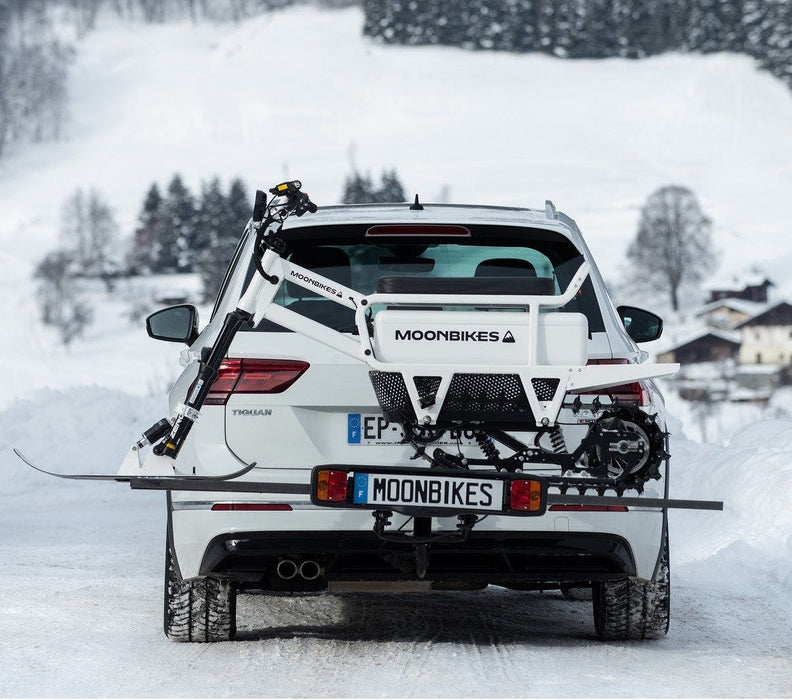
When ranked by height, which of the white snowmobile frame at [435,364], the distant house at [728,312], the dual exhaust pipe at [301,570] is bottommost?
the distant house at [728,312]

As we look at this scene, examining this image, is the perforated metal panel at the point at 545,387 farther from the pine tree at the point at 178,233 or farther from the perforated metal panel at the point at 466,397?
the pine tree at the point at 178,233

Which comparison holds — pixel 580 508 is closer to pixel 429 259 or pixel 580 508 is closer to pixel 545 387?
pixel 545 387

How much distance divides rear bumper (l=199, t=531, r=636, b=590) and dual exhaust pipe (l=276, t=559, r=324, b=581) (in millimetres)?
18

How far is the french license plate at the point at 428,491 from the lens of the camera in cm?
473

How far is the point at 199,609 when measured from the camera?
5.40m

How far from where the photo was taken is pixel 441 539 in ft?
16.0

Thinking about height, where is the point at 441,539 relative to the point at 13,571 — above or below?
above

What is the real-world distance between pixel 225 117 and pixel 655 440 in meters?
146

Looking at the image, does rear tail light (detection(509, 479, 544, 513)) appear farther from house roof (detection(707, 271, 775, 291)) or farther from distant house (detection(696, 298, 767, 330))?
house roof (detection(707, 271, 775, 291))

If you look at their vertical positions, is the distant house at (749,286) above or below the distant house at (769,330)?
above

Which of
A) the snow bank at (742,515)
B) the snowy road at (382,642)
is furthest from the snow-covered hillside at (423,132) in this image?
the snowy road at (382,642)

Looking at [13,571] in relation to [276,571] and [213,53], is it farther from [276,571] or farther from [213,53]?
[213,53]

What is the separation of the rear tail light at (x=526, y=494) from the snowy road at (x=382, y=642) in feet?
2.00

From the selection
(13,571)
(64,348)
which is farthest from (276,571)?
(64,348)
